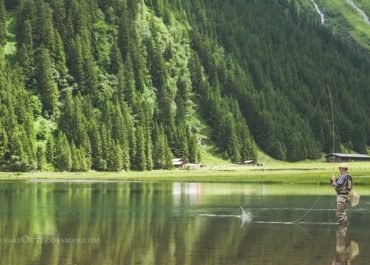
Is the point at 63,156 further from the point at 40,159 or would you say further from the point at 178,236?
the point at 178,236

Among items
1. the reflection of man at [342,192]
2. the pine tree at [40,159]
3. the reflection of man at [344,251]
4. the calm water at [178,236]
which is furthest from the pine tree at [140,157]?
the reflection of man at [344,251]

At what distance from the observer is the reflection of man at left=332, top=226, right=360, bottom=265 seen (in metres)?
26.2

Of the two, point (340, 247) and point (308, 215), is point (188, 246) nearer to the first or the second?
point (340, 247)

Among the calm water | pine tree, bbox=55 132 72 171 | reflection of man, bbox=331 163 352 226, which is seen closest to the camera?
the calm water

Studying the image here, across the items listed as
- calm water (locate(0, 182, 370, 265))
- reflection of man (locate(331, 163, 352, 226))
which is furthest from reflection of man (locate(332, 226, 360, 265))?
reflection of man (locate(331, 163, 352, 226))

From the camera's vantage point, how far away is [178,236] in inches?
1312

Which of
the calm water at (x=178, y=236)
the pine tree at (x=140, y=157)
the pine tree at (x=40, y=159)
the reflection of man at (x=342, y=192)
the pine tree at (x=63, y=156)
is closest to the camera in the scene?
the calm water at (x=178, y=236)

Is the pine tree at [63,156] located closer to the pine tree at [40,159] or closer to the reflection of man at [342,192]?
the pine tree at [40,159]

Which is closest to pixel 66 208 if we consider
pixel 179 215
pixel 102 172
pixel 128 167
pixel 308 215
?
pixel 179 215

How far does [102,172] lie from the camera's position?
175375 millimetres

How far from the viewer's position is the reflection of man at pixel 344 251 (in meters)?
26.2

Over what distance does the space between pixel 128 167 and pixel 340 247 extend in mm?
160260

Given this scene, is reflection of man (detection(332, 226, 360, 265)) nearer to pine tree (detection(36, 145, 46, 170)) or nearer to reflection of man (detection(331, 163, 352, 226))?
reflection of man (detection(331, 163, 352, 226))

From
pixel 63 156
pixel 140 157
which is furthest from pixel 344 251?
pixel 140 157
